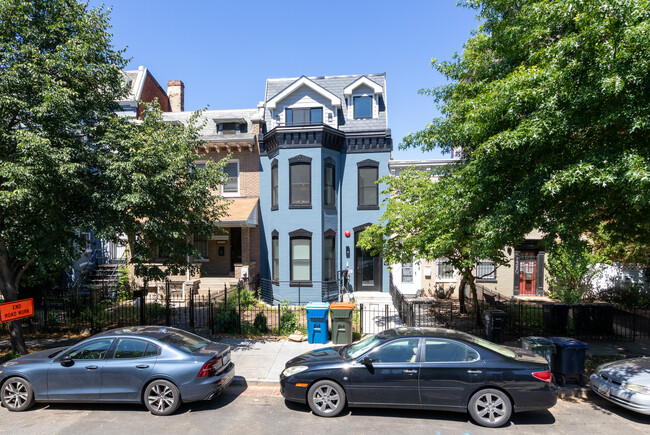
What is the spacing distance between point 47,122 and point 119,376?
5776mm

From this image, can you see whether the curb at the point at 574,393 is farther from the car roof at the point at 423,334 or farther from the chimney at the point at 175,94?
the chimney at the point at 175,94

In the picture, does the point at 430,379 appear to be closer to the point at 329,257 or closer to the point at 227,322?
the point at 227,322

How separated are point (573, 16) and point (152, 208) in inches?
396

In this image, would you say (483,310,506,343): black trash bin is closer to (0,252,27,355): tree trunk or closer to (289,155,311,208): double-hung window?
(289,155,311,208): double-hung window

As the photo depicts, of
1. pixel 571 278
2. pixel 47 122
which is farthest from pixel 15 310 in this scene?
pixel 571 278

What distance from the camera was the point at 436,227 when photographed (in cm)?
998

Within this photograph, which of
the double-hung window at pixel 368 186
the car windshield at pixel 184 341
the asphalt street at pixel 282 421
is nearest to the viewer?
the asphalt street at pixel 282 421

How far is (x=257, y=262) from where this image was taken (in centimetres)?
1812

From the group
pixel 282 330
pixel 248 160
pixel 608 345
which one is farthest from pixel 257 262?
pixel 608 345

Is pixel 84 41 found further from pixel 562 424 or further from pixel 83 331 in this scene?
pixel 562 424

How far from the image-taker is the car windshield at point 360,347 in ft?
21.0

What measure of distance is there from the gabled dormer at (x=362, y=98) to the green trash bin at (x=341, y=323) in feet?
36.1

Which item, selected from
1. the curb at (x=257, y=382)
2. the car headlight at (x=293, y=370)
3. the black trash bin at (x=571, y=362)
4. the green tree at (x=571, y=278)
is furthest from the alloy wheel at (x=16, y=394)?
the green tree at (x=571, y=278)

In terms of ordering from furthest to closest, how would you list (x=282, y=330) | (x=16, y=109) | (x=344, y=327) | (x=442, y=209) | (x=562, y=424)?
(x=282, y=330)
(x=344, y=327)
(x=442, y=209)
(x=16, y=109)
(x=562, y=424)
